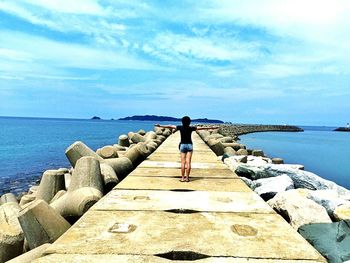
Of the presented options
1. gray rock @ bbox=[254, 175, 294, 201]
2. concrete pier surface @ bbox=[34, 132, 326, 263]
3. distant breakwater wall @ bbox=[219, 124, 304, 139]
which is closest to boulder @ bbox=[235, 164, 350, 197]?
gray rock @ bbox=[254, 175, 294, 201]

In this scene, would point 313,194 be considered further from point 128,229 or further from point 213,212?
point 128,229

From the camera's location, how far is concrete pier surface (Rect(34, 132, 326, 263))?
270 centimetres

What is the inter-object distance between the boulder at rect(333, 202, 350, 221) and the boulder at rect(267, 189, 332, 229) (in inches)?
9.4

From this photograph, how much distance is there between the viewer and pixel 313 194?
4828mm

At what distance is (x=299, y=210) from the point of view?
12.9 feet

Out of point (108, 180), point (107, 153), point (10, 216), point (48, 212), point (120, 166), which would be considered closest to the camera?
point (48, 212)

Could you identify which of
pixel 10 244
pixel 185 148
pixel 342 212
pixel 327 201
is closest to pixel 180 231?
pixel 10 244

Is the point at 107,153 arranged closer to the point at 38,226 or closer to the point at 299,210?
the point at 38,226

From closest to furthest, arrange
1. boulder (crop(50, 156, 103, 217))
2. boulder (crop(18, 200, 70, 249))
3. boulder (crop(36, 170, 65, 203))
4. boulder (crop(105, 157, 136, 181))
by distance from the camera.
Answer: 1. boulder (crop(18, 200, 70, 249))
2. boulder (crop(50, 156, 103, 217))
3. boulder (crop(36, 170, 65, 203))
4. boulder (crop(105, 157, 136, 181))

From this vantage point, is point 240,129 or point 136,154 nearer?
point 136,154

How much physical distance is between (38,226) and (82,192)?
94 centimetres

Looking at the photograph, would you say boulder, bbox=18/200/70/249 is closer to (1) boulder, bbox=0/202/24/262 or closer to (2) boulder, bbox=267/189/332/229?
(1) boulder, bbox=0/202/24/262

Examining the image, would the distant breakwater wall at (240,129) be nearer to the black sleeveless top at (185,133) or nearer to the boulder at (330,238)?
the black sleeveless top at (185,133)

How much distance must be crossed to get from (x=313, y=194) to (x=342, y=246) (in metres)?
1.90
